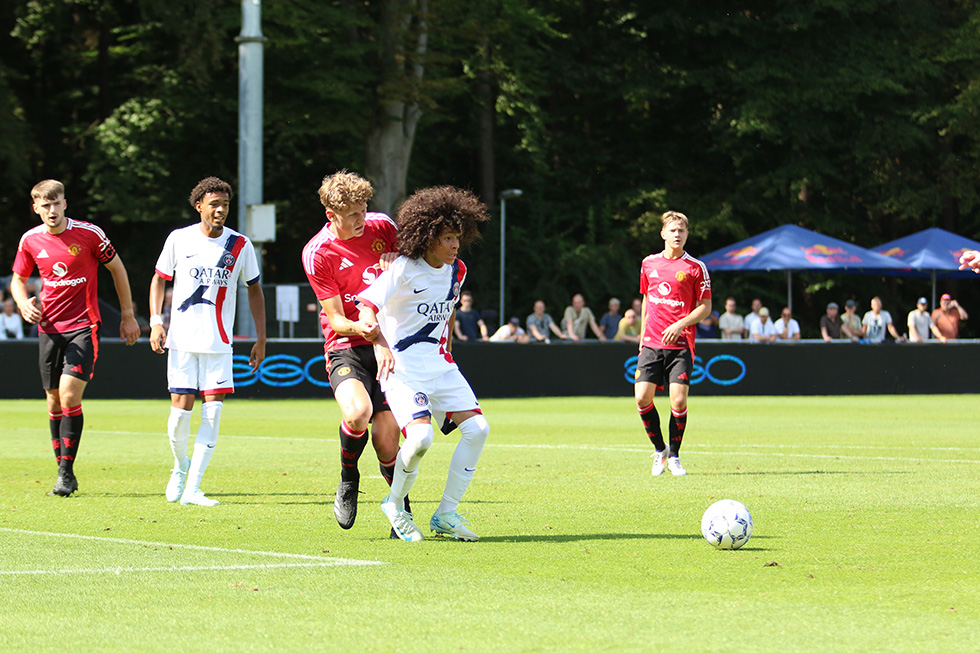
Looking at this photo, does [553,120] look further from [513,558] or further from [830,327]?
[513,558]

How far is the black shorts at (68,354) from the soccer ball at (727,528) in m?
4.76

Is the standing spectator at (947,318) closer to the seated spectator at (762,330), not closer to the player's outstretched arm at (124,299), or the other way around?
the seated spectator at (762,330)

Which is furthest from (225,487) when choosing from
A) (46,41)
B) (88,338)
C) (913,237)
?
(46,41)

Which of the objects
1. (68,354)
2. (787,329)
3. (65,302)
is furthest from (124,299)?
(787,329)

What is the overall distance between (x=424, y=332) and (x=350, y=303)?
638 mm

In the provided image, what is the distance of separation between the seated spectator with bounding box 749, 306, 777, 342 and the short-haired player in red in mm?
14880

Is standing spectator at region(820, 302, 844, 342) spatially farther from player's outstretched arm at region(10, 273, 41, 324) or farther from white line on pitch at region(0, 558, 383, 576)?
white line on pitch at region(0, 558, 383, 576)

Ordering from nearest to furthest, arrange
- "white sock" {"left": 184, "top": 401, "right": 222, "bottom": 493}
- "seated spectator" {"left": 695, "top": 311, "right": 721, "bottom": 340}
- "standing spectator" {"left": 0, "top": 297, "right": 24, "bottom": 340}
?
"white sock" {"left": 184, "top": 401, "right": 222, "bottom": 493} → "standing spectator" {"left": 0, "top": 297, "right": 24, "bottom": 340} → "seated spectator" {"left": 695, "top": 311, "right": 721, "bottom": 340}

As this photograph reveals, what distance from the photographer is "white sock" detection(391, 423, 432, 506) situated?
706cm

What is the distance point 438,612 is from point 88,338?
17.2 ft

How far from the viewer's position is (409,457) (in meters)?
7.18

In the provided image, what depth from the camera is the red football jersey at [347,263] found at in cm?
750

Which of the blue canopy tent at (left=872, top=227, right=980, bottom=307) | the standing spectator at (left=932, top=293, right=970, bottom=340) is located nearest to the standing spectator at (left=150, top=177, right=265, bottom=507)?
the standing spectator at (left=932, top=293, right=970, bottom=340)

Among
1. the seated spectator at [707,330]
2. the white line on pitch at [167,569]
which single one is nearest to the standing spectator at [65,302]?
the white line on pitch at [167,569]
